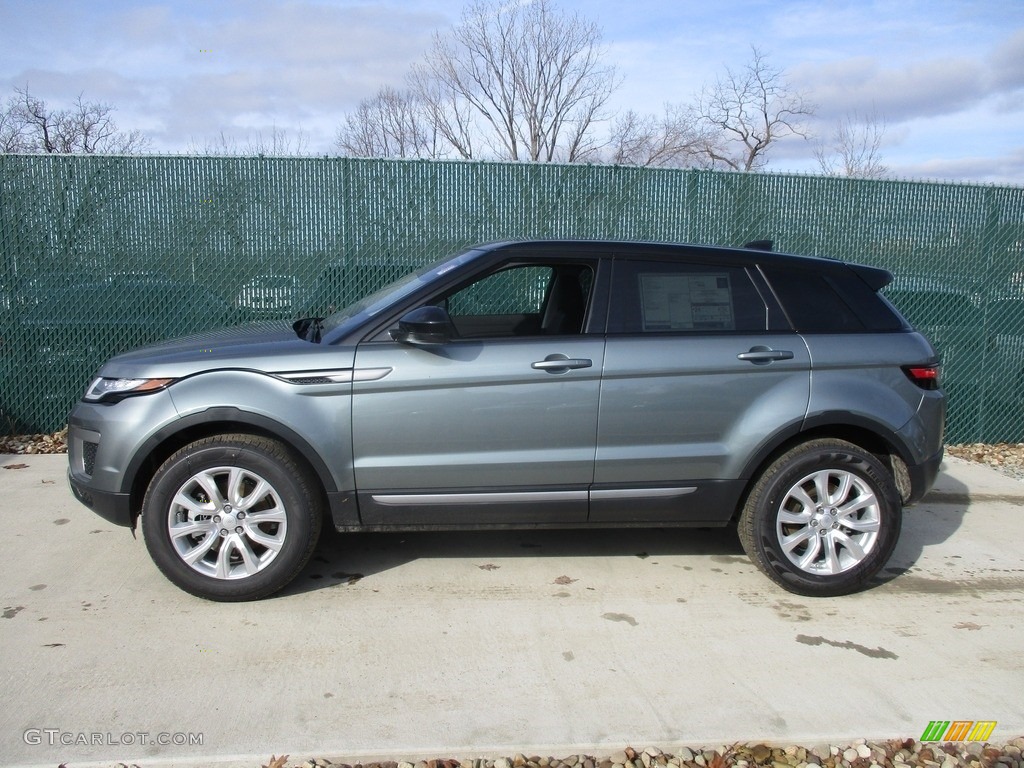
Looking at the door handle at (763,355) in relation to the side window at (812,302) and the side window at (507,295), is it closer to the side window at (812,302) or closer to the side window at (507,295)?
the side window at (812,302)

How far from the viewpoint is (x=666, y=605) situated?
13.5 feet

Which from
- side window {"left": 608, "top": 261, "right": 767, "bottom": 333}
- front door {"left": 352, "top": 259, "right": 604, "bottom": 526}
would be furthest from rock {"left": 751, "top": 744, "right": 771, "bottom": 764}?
side window {"left": 608, "top": 261, "right": 767, "bottom": 333}

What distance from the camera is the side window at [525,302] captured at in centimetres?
422

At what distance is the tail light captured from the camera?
13.8ft

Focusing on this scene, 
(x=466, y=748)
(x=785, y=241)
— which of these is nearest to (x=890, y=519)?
(x=466, y=748)

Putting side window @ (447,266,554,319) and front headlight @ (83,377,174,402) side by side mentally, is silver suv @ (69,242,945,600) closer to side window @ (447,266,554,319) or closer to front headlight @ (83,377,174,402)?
front headlight @ (83,377,174,402)

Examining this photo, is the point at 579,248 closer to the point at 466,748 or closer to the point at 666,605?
the point at 666,605

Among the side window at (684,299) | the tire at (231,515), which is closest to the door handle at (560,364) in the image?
the side window at (684,299)

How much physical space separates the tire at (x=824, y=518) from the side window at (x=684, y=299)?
0.75 metres

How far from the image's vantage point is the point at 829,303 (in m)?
4.30

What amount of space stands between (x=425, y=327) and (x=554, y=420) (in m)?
0.78

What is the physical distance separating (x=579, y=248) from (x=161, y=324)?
14.4ft

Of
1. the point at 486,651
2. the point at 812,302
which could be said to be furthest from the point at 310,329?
the point at 812,302

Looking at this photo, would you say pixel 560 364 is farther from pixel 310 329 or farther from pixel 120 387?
pixel 120 387
